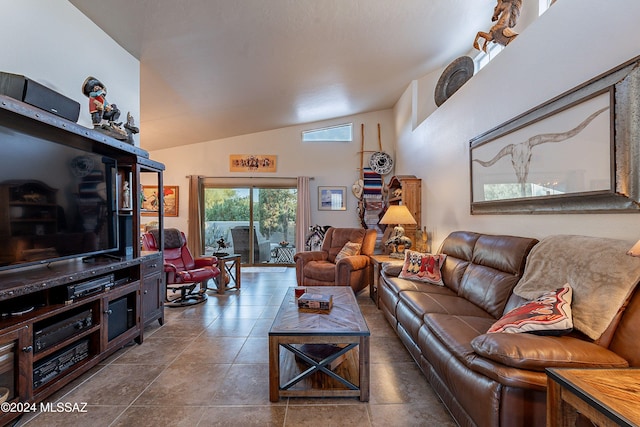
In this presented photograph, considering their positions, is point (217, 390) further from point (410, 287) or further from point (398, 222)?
point (398, 222)

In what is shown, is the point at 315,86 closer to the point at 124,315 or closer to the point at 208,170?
the point at 208,170

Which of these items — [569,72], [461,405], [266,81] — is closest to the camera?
[461,405]

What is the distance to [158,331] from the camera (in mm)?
2910

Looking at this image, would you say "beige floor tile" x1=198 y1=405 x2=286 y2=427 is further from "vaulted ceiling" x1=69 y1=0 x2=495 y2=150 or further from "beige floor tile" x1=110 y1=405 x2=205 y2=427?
"vaulted ceiling" x1=69 y1=0 x2=495 y2=150

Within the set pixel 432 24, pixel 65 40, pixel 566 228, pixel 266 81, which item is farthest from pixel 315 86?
pixel 566 228

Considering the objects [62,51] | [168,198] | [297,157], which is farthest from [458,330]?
[168,198]

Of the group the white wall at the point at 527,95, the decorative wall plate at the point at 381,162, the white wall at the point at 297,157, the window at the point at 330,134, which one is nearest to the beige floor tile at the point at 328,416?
the white wall at the point at 527,95

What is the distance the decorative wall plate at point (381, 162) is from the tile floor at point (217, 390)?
3998mm

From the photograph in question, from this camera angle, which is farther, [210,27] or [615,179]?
[210,27]

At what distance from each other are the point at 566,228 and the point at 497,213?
0.75 m

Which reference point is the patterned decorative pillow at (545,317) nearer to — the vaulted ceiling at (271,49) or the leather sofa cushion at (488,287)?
the leather sofa cushion at (488,287)

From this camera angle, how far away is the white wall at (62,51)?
192cm

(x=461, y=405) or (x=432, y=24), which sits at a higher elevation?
(x=432, y=24)

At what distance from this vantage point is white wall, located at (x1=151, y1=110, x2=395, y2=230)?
20.6 feet
